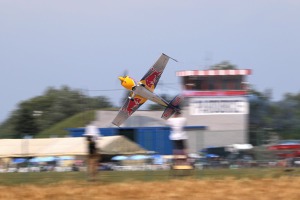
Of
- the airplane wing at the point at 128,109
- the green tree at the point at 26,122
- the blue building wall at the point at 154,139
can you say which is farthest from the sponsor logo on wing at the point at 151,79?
the green tree at the point at 26,122

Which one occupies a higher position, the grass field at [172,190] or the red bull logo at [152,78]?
the red bull logo at [152,78]

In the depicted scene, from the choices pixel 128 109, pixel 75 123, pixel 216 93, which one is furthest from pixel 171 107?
pixel 75 123

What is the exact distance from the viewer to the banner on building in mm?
53000

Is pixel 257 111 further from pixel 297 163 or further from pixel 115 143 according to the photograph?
pixel 297 163

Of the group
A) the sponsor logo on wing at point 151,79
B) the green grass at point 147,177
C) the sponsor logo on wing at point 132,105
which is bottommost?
the green grass at point 147,177

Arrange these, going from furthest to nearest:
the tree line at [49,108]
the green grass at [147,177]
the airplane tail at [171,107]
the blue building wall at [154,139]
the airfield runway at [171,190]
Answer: the tree line at [49,108]
the airplane tail at [171,107]
the blue building wall at [154,139]
the green grass at [147,177]
the airfield runway at [171,190]

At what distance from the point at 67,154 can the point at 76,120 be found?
31741 millimetres

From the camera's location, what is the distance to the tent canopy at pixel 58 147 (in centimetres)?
2902

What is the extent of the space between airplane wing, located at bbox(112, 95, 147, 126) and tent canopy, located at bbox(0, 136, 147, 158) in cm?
1623

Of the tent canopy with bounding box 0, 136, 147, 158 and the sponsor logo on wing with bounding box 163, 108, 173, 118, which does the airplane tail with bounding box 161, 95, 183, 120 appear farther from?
the tent canopy with bounding box 0, 136, 147, 158

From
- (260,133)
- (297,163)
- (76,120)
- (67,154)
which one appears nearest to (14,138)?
(67,154)

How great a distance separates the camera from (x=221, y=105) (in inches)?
2096

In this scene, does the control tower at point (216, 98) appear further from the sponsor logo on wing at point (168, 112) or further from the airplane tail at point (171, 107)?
the sponsor logo on wing at point (168, 112)

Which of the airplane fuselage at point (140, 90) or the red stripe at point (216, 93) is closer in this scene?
the airplane fuselage at point (140, 90)
